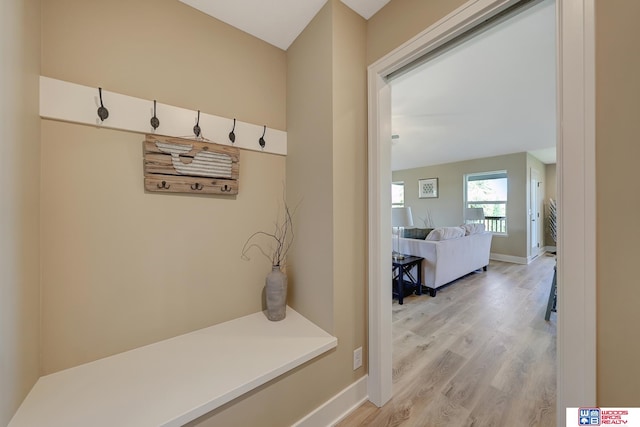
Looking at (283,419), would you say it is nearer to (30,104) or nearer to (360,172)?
(360,172)

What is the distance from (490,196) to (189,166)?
6478 millimetres

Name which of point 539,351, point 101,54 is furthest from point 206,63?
point 539,351

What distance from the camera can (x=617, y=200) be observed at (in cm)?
67

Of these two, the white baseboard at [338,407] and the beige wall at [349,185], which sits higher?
the beige wall at [349,185]

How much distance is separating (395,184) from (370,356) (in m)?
6.35

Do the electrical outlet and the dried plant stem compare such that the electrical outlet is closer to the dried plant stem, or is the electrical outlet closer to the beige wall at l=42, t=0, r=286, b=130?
the dried plant stem

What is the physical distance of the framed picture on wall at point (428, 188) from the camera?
621 cm

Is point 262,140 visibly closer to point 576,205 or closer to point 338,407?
point 576,205

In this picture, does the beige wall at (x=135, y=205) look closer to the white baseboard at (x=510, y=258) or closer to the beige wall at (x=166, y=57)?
the beige wall at (x=166, y=57)

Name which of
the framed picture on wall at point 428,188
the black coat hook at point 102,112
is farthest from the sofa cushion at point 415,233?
the black coat hook at point 102,112

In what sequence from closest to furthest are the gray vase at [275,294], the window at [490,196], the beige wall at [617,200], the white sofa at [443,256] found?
the beige wall at [617,200]
the gray vase at [275,294]
the white sofa at [443,256]
the window at [490,196]

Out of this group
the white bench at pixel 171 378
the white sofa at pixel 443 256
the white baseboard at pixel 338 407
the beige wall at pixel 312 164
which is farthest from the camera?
the white sofa at pixel 443 256

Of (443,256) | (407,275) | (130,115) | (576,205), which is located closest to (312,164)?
(130,115)

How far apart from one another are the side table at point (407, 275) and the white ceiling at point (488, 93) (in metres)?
1.91
